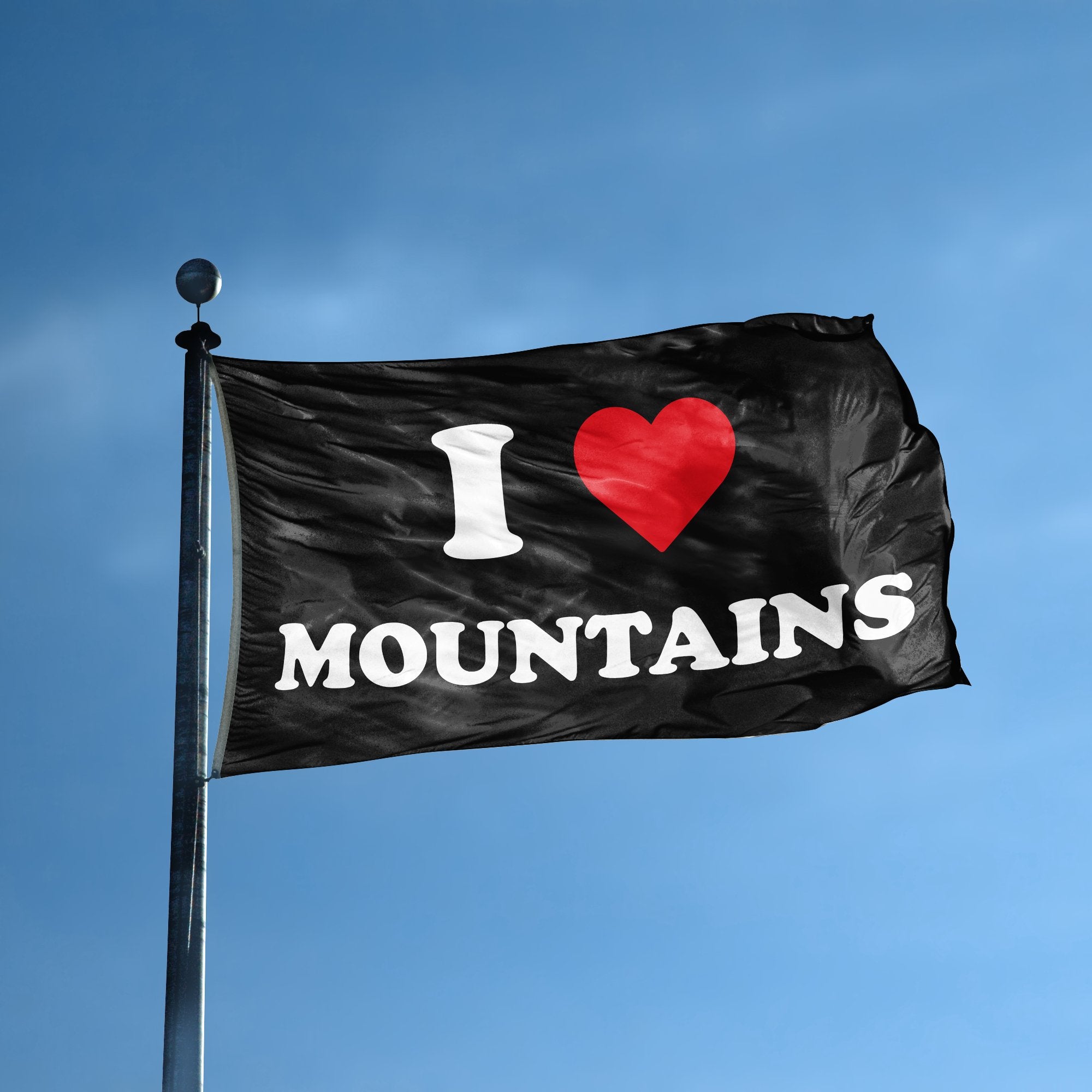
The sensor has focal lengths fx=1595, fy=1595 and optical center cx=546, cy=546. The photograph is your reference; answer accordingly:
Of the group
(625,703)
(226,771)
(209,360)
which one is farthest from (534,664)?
(209,360)

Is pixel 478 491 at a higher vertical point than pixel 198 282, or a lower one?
lower

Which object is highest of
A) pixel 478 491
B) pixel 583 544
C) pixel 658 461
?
pixel 658 461

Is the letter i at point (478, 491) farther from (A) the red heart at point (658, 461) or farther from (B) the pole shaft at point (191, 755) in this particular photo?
(B) the pole shaft at point (191, 755)

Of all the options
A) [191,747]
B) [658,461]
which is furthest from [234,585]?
[658,461]

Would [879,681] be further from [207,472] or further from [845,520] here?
[207,472]

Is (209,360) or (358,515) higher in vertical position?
(209,360)

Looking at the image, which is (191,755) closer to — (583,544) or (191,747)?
(191,747)

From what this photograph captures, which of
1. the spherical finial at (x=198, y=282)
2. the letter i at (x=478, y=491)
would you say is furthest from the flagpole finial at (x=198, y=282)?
the letter i at (x=478, y=491)

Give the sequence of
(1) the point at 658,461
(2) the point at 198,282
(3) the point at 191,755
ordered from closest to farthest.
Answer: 1. (3) the point at 191,755
2. (2) the point at 198,282
3. (1) the point at 658,461
